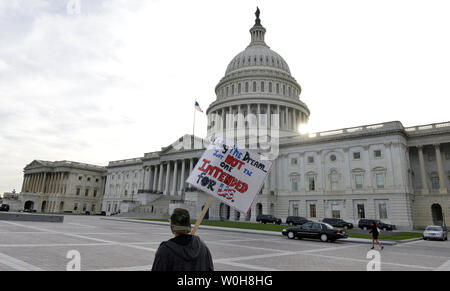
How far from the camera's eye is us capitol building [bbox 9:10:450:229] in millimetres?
45719

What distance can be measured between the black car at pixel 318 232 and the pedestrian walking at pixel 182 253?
2086cm

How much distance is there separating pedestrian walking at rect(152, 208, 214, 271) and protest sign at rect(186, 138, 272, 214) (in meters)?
2.68

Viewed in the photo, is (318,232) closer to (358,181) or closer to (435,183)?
(358,181)

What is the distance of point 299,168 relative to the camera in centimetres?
5578

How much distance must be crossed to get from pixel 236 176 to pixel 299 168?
2026 inches

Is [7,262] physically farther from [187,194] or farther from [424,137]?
[424,137]

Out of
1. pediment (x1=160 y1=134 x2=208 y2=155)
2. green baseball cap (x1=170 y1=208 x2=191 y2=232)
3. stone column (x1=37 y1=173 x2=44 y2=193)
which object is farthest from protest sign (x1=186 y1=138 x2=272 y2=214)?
stone column (x1=37 y1=173 x2=44 y2=193)

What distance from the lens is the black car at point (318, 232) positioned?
22.0 meters

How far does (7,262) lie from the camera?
9469 mm

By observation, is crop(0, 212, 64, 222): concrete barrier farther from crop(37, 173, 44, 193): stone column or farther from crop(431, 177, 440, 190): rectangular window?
crop(37, 173, 44, 193): stone column
